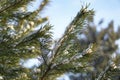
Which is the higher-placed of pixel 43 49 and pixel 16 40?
pixel 16 40

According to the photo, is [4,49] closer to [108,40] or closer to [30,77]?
[30,77]

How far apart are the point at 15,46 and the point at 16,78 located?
47cm

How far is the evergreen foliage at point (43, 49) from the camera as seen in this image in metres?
4.21

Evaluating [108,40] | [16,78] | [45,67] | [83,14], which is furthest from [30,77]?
[108,40]

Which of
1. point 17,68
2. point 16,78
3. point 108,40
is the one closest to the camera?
point 16,78

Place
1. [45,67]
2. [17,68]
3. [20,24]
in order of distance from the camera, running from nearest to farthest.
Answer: [45,67] < [17,68] < [20,24]

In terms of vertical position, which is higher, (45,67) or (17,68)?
(17,68)

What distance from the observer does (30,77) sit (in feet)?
14.1

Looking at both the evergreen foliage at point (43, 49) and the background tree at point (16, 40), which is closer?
the evergreen foliage at point (43, 49)

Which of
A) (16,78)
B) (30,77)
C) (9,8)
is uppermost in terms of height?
(9,8)

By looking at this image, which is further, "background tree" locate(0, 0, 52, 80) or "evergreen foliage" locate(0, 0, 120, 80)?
"background tree" locate(0, 0, 52, 80)

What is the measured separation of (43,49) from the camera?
439 centimetres

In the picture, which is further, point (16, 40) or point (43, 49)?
point (16, 40)

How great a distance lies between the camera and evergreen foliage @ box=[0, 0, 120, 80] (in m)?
4.21
